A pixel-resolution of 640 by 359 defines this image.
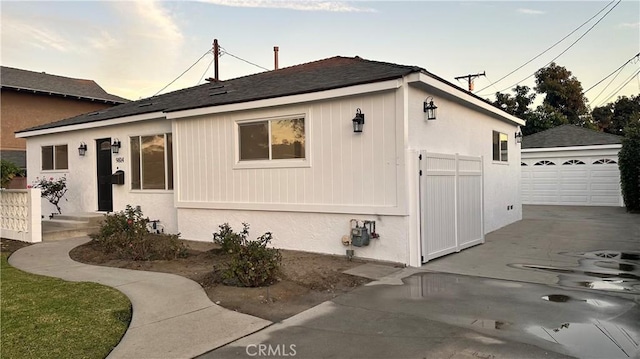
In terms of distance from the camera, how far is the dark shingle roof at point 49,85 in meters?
21.2

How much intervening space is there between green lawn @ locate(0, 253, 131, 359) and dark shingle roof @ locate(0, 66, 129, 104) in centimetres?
1971

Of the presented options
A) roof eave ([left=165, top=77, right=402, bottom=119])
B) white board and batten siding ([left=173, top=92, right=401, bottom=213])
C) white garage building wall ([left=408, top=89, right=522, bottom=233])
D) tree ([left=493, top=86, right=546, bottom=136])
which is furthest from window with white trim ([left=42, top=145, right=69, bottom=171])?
tree ([left=493, top=86, right=546, bottom=136])

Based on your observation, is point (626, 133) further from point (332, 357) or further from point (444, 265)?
point (332, 357)

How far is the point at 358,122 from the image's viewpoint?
7109mm

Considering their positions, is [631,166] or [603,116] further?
[603,116]

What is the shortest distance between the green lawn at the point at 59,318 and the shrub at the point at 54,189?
6.80 m

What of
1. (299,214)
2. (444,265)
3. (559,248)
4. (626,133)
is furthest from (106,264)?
(626,133)

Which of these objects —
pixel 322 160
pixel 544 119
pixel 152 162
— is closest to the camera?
pixel 322 160

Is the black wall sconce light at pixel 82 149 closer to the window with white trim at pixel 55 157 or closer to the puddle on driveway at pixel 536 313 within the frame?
the window with white trim at pixel 55 157

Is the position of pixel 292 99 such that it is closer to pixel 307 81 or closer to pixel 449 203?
pixel 307 81

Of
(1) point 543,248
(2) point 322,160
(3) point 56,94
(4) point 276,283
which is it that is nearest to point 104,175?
(2) point 322,160

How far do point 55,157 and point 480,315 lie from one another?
45.2 feet

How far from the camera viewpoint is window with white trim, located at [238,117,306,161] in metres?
8.04

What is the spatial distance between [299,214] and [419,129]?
2816mm
